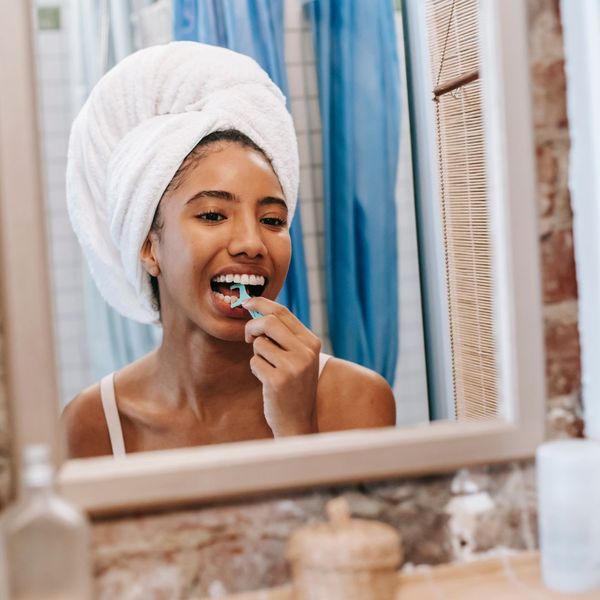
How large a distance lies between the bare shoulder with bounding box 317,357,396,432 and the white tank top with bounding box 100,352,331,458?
0.08ft

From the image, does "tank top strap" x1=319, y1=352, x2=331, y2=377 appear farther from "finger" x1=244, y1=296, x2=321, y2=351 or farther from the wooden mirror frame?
the wooden mirror frame

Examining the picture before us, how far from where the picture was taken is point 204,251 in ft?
3.52

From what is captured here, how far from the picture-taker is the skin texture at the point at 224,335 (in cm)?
104

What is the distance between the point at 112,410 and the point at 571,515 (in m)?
0.59

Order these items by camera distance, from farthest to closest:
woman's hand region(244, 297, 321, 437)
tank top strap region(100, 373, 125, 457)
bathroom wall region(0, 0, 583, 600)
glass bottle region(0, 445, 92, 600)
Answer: woman's hand region(244, 297, 321, 437) < tank top strap region(100, 373, 125, 457) < bathroom wall region(0, 0, 583, 600) < glass bottle region(0, 445, 92, 600)

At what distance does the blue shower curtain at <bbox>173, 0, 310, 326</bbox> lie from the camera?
119cm

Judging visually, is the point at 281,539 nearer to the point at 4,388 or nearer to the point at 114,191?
the point at 4,388

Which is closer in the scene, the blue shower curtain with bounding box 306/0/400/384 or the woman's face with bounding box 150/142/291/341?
the woman's face with bounding box 150/142/291/341

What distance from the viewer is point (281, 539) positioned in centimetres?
80

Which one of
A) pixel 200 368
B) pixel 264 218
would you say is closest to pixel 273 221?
pixel 264 218

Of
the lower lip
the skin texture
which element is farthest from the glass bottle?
the lower lip

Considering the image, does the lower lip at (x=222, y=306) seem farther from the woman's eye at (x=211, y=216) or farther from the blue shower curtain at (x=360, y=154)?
the blue shower curtain at (x=360, y=154)

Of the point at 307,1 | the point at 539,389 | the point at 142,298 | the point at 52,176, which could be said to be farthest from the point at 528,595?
the point at 307,1

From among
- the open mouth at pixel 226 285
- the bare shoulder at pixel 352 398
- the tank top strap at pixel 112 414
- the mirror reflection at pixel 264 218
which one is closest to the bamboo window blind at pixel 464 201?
the mirror reflection at pixel 264 218
